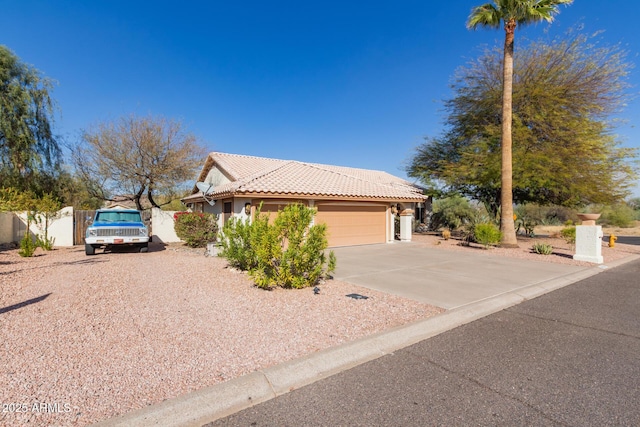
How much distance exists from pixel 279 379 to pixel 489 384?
219 centimetres

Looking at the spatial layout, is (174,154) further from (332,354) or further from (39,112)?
(332,354)

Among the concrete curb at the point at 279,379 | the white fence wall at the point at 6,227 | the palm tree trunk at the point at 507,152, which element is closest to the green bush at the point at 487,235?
the palm tree trunk at the point at 507,152

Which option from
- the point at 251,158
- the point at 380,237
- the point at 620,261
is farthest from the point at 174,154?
the point at 620,261

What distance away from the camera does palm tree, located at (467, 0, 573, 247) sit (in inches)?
577

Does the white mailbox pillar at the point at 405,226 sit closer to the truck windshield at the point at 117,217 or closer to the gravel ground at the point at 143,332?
the gravel ground at the point at 143,332

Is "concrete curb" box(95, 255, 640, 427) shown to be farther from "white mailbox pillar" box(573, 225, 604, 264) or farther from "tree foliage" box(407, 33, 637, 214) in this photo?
"tree foliage" box(407, 33, 637, 214)

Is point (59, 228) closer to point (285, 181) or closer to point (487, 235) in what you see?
point (285, 181)

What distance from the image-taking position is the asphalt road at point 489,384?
2.78 m

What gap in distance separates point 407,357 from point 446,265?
7.08 metres

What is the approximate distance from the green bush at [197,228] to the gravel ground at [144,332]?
6.80 meters

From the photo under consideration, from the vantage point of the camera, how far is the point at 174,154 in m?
22.5

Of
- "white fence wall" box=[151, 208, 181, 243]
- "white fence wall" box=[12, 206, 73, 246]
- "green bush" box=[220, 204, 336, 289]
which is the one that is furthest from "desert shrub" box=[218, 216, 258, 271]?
"white fence wall" box=[12, 206, 73, 246]

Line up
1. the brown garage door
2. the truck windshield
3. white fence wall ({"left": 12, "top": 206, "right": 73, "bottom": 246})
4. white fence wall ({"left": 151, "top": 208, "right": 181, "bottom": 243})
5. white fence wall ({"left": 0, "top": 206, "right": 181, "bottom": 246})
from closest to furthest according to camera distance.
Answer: the truck windshield, white fence wall ({"left": 0, "top": 206, "right": 181, "bottom": 246}), the brown garage door, white fence wall ({"left": 12, "top": 206, "right": 73, "bottom": 246}), white fence wall ({"left": 151, "top": 208, "right": 181, "bottom": 243})

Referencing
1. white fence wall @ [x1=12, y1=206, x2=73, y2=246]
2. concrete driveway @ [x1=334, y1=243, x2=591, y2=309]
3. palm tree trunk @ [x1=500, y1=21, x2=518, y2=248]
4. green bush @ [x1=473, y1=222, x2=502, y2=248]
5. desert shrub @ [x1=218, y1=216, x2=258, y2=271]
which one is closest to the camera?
concrete driveway @ [x1=334, y1=243, x2=591, y2=309]
